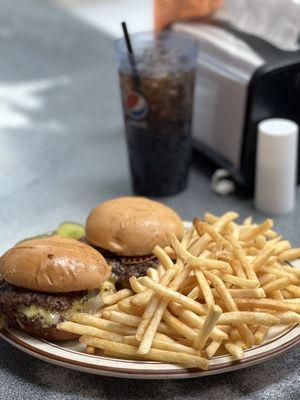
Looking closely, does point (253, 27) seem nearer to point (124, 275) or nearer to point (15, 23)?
point (124, 275)

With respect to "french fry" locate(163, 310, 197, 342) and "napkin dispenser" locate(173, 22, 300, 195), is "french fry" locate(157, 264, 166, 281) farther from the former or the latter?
"napkin dispenser" locate(173, 22, 300, 195)

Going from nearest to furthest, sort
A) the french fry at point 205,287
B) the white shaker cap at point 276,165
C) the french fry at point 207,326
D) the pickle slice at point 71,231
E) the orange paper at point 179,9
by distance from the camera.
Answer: the french fry at point 207,326 < the french fry at point 205,287 < the pickle slice at point 71,231 < the white shaker cap at point 276,165 < the orange paper at point 179,9

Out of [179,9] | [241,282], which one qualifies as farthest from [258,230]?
[179,9]

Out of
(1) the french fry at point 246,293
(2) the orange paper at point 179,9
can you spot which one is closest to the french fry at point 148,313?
(1) the french fry at point 246,293

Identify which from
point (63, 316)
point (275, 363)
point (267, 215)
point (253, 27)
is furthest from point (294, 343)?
point (253, 27)

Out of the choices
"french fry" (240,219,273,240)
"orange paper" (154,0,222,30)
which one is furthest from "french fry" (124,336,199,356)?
"orange paper" (154,0,222,30)

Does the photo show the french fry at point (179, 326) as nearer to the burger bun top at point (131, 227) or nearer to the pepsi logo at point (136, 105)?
the burger bun top at point (131, 227)
